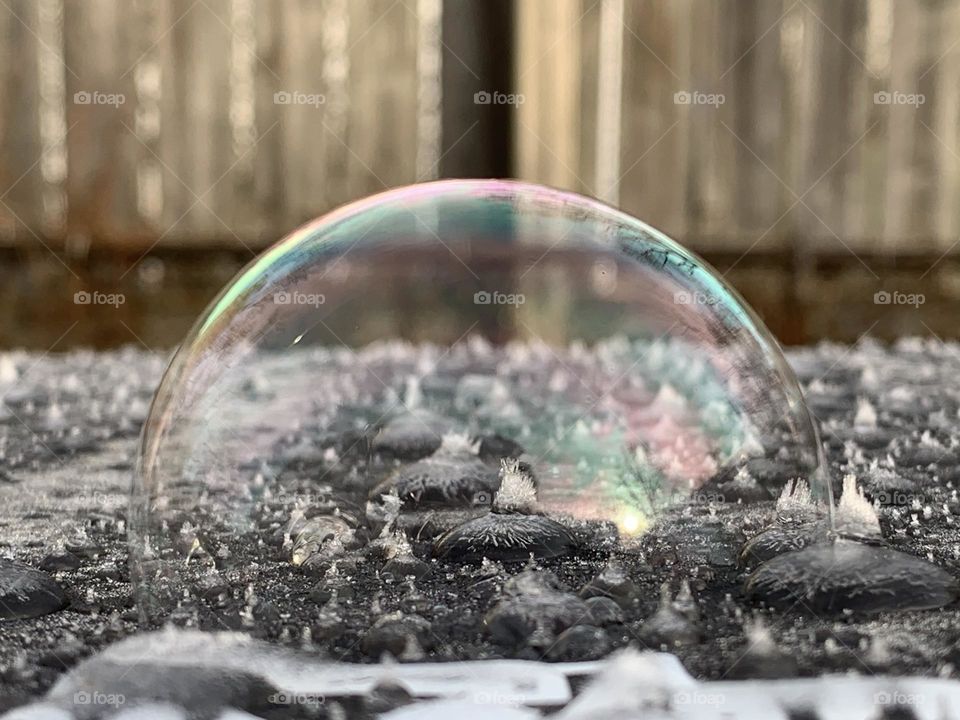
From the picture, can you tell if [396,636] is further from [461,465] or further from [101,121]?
[101,121]

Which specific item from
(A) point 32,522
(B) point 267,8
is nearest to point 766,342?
(A) point 32,522

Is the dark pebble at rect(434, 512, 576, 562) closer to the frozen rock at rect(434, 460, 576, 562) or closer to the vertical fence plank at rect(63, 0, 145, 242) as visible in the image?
the frozen rock at rect(434, 460, 576, 562)

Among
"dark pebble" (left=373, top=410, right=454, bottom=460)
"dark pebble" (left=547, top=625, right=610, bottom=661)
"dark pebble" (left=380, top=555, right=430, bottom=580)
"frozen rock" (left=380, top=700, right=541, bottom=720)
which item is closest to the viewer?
"frozen rock" (left=380, top=700, right=541, bottom=720)

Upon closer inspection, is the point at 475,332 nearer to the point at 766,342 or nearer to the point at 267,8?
the point at 766,342

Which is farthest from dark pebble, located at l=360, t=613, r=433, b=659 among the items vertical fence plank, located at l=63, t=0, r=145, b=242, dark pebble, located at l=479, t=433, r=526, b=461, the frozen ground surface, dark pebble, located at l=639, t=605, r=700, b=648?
vertical fence plank, located at l=63, t=0, r=145, b=242

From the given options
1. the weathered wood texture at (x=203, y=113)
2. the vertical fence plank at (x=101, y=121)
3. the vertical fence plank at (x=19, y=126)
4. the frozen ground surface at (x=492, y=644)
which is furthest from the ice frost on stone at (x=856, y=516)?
the vertical fence plank at (x=19, y=126)

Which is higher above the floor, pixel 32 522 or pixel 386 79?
pixel 386 79

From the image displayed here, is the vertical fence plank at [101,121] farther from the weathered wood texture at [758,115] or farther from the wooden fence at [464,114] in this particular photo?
the weathered wood texture at [758,115]
